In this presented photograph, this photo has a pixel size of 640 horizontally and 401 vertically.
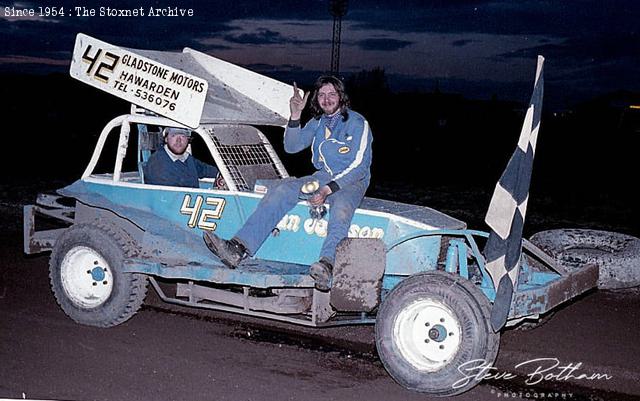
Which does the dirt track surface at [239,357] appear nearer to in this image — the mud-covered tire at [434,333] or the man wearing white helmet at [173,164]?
the mud-covered tire at [434,333]

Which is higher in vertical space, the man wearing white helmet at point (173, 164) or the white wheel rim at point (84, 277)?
the man wearing white helmet at point (173, 164)

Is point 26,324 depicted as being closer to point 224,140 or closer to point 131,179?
point 131,179

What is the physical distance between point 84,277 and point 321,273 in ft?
8.09

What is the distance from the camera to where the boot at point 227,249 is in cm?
630

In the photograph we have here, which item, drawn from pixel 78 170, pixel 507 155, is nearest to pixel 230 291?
pixel 78 170

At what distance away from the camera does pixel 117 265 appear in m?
6.77

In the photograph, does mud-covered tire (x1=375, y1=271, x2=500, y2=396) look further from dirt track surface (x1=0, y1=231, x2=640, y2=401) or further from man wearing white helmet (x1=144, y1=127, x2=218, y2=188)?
man wearing white helmet (x1=144, y1=127, x2=218, y2=188)

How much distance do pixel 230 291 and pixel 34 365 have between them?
5.47ft

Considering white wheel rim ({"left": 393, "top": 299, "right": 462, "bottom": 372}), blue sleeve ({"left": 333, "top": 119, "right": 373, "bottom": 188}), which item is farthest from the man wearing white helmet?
white wheel rim ({"left": 393, "top": 299, "right": 462, "bottom": 372})

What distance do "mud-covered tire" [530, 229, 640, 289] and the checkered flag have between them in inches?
103

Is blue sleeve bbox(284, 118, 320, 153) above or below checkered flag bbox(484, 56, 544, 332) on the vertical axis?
above

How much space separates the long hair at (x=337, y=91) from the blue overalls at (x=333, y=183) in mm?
60

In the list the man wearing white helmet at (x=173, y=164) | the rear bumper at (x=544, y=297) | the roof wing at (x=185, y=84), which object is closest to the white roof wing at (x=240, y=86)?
the roof wing at (x=185, y=84)

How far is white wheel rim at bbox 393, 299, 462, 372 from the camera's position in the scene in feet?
18.3
